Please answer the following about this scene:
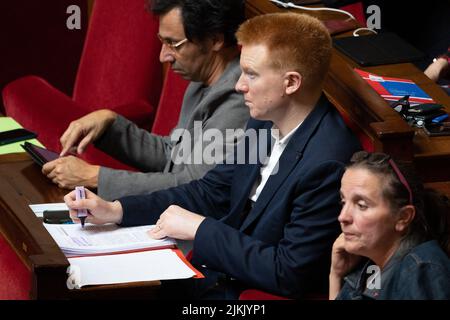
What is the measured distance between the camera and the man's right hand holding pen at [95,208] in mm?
2434

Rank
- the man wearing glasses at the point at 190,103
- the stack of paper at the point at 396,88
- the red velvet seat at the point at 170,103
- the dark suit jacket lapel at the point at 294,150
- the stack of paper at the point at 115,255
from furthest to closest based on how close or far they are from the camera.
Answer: the red velvet seat at the point at 170,103 < the man wearing glasses at the point at 190,103 < the stack of paper at the point at 396,88 < the dark suit jacket lapel at the point at 294,150 < the stack of paper at the point at 115,255

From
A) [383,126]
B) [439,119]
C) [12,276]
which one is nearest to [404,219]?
[383,126]

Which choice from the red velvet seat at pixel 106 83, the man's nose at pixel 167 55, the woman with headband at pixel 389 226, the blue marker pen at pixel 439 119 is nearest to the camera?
the woman with headband at pixel 389 226

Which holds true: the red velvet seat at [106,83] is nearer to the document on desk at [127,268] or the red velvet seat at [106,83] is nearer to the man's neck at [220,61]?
the man's neck at [220,61]

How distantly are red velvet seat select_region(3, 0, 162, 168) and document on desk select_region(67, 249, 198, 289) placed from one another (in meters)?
1.14

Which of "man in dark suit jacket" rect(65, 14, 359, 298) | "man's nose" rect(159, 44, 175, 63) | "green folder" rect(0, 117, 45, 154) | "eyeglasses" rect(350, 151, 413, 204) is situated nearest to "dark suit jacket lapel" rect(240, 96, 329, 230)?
"man in dark suit jacket" rect(65, 14, 359, 298)

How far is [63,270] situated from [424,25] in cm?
220

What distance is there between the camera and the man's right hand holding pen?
2.43m

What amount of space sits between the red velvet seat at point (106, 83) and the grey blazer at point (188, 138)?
17.0 inches

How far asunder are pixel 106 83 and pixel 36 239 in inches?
65.0

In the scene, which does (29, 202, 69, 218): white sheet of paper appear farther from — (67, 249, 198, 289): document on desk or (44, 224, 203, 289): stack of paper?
(67, 249, 198, 289): document on desk

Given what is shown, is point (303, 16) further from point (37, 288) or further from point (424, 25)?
point (424, 25)

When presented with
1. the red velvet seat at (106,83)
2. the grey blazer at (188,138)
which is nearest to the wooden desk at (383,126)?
the grey blazer at (188,138)
